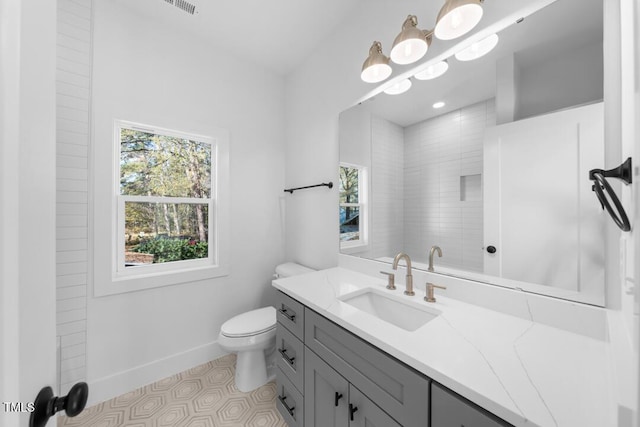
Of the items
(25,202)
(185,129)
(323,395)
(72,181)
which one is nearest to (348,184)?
(323,395)

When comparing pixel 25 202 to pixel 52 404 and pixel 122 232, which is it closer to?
pixel 52 404

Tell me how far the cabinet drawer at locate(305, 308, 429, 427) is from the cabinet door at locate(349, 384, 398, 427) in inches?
0.8

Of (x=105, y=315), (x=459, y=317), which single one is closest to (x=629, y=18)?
(x=459, y=317)

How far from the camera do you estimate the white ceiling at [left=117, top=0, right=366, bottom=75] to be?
1692mm

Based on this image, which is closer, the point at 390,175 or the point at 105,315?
the point at 390,175

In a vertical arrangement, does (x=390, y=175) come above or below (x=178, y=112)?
below

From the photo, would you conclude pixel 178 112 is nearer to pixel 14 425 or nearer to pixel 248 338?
pixel 248 338

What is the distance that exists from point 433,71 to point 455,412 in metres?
1.49

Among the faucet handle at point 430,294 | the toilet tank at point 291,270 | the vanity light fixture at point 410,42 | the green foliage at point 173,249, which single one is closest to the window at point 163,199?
the green foliage at point 173,249

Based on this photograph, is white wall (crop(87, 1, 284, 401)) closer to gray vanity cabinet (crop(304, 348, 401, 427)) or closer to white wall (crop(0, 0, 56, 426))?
gray vanity cabinet (crop(304, 348, 401, 427))

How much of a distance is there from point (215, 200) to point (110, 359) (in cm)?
133

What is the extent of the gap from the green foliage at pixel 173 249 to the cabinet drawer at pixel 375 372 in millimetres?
1439

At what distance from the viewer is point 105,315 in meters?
1.63

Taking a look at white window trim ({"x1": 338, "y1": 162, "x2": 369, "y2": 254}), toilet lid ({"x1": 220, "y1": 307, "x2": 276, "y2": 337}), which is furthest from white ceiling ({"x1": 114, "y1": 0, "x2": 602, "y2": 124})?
toilet lid ({"x1": 220, "y1": 307, "x2": 276, "y2": 337})
